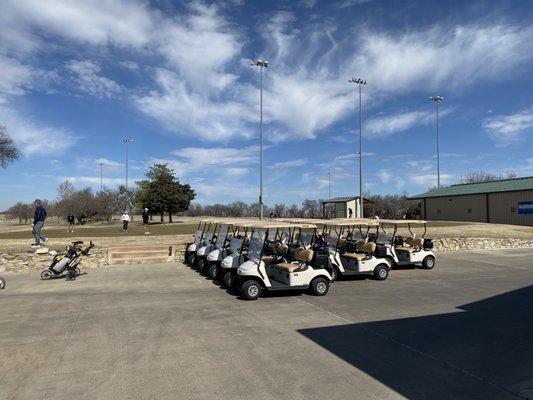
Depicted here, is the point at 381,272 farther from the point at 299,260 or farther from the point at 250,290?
the point at 250,290

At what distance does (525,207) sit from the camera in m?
35.3

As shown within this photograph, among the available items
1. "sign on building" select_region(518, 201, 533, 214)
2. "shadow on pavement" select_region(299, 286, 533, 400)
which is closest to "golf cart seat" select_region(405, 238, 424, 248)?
"shadow on pavement" select_region(299, 286, 533, 400)

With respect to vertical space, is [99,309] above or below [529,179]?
below

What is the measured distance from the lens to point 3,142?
35.3 m

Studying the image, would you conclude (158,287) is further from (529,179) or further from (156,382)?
(529,179)

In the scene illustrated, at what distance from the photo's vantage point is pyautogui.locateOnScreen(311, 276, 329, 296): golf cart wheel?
10.1 metres

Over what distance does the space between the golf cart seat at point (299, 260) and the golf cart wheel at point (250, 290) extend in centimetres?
89

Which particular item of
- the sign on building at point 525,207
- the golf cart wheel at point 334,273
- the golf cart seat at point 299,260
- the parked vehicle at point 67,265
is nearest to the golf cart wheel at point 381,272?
the golf cart wheel at point 334,273

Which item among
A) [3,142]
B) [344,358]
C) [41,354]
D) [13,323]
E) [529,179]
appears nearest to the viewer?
[344,358]

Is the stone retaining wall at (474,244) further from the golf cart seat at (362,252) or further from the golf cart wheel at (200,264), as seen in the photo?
the golf cart wheel at (200,264)

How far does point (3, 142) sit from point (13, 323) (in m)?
32.3

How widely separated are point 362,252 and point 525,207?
90.9ft

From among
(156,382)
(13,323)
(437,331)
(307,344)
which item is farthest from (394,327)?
(13,323)

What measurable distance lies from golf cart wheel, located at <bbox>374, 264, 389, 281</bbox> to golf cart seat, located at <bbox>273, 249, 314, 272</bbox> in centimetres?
272
